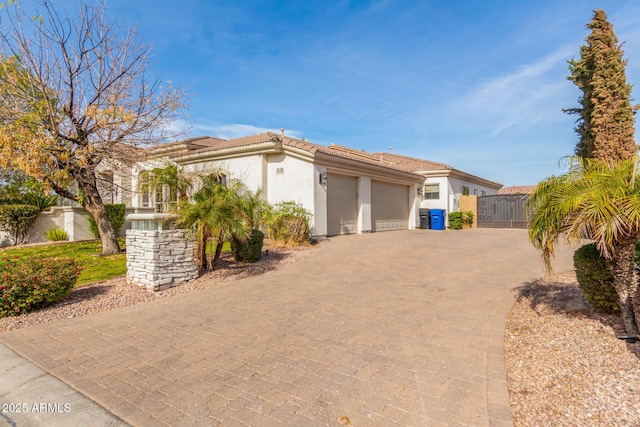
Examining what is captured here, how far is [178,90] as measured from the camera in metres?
10.8

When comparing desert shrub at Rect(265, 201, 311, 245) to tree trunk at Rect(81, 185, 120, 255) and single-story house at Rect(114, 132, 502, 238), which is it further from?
tree trunk at Rect(81, 185, 120, 255)

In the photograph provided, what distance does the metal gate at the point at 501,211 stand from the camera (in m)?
20.9

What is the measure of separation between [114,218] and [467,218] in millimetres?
19435

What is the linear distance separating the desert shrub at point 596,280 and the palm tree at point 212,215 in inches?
239

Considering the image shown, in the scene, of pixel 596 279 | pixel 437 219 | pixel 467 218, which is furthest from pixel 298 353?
pixel 467 218

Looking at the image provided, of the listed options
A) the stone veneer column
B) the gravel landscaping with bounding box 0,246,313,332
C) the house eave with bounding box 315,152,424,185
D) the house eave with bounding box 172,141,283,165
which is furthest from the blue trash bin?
the stone veneer column

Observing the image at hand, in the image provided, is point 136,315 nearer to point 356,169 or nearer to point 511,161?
point 356,169

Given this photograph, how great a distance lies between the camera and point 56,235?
14.0m

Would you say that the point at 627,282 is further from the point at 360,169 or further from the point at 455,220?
the point at 455,220

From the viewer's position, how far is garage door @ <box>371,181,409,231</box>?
1753 centimetres

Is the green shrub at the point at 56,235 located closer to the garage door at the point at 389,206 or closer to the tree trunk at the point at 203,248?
the tree trunk at the point at 203,248

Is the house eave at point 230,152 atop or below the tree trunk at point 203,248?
atop

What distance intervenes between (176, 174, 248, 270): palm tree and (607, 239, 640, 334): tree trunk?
630cm

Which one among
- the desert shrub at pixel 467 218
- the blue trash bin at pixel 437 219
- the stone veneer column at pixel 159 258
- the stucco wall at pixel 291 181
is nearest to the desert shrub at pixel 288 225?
the stucco wall at pixel 291 181
